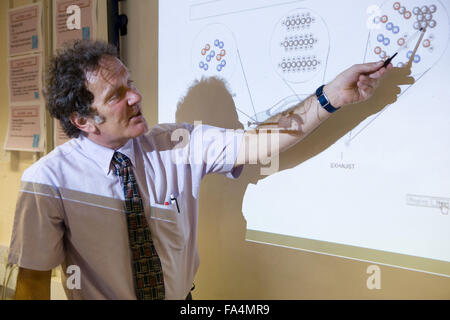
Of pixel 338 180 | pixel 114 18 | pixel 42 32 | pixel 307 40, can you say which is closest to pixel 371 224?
Answer: pixel 338 180

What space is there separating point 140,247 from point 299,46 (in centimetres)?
71

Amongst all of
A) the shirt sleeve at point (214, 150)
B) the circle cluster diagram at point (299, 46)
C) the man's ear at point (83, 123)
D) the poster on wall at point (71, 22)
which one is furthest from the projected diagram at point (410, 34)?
the poster on wall at point (71, 22)

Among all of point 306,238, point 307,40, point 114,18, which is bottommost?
point 306,238

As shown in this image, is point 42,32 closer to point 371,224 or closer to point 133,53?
point 133,53

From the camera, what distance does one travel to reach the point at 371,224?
869mm

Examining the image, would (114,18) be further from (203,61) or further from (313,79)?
(313,79)

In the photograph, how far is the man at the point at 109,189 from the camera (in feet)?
2.92

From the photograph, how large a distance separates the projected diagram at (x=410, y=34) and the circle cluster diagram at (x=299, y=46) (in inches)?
4.9

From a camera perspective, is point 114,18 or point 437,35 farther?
point 114,18

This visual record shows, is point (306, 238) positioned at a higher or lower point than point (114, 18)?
lower

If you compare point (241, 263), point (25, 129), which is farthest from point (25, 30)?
point (241, 263)

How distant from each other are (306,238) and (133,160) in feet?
1.78
